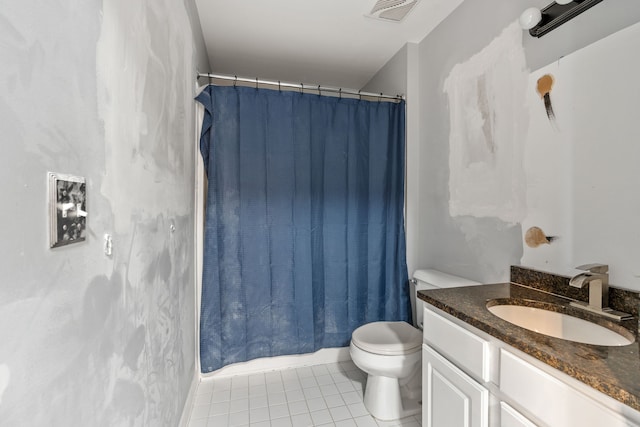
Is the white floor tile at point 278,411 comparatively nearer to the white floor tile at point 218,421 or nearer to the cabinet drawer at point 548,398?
the white floor tile at point 218,421

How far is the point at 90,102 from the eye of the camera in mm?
612

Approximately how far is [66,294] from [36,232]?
142 mm

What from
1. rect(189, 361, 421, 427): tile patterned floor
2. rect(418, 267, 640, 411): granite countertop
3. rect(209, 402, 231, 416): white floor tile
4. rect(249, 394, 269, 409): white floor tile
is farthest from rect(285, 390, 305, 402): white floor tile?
rect(418, 267, 640, 411): granite countertop

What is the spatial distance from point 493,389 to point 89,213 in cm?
119

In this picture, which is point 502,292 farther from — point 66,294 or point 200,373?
point 200,373

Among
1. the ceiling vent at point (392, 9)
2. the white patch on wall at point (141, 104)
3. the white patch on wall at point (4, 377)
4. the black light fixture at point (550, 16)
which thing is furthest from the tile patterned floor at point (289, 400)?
the ceiling vent at point (392, 9)

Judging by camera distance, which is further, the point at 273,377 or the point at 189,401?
the point at 273,377

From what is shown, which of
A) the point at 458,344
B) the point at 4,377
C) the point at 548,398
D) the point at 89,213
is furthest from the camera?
the point at 458,344

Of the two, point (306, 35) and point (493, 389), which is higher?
point (306, 35)

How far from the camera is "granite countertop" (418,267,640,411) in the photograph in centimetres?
60

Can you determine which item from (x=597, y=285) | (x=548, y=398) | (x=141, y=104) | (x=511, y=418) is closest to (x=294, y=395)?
(x=511, y=418)

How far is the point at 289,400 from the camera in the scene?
1723 millimetres

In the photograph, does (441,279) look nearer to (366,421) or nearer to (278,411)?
(366,421)

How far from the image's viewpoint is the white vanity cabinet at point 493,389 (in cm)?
64
